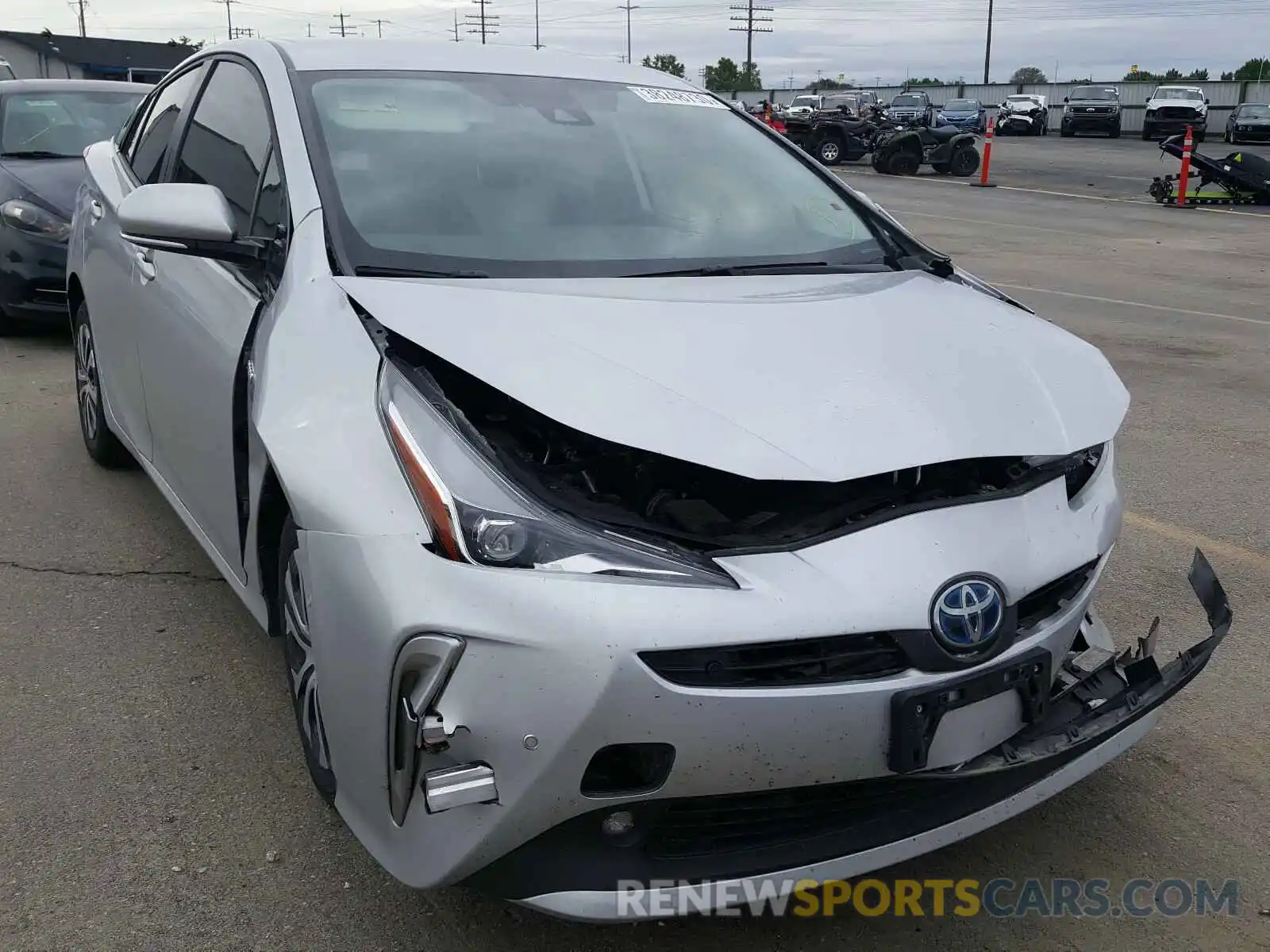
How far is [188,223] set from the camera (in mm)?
2773

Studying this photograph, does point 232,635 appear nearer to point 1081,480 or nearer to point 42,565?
point 42,565

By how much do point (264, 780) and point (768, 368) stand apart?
4.85 ft

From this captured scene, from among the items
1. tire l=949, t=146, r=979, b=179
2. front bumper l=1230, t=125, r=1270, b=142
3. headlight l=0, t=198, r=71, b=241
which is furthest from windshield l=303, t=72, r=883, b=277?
front bumper l=1230, t=125, r=1270, b=142

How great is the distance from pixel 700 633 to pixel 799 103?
41.6 metres

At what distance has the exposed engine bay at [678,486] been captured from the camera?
6.64 ft

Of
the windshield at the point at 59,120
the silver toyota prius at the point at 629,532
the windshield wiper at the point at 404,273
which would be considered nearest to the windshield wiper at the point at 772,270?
the silver toyota prius at the point at 629,532

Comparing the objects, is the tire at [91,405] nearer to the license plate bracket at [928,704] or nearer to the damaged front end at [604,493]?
the damaged front end at [604,493]

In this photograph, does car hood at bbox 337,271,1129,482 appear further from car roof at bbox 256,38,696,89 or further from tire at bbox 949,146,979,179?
tire at bbox 949,146,979,179

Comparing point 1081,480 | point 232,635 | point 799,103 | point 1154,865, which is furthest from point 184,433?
point 799,103

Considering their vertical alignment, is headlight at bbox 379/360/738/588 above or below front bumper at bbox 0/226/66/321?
above

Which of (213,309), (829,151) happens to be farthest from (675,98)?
(829,151)

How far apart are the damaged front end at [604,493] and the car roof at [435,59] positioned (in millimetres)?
1305

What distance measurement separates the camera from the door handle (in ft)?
11.3

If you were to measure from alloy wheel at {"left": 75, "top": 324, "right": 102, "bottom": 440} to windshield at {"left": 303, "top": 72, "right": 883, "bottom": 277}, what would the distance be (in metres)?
2.02
